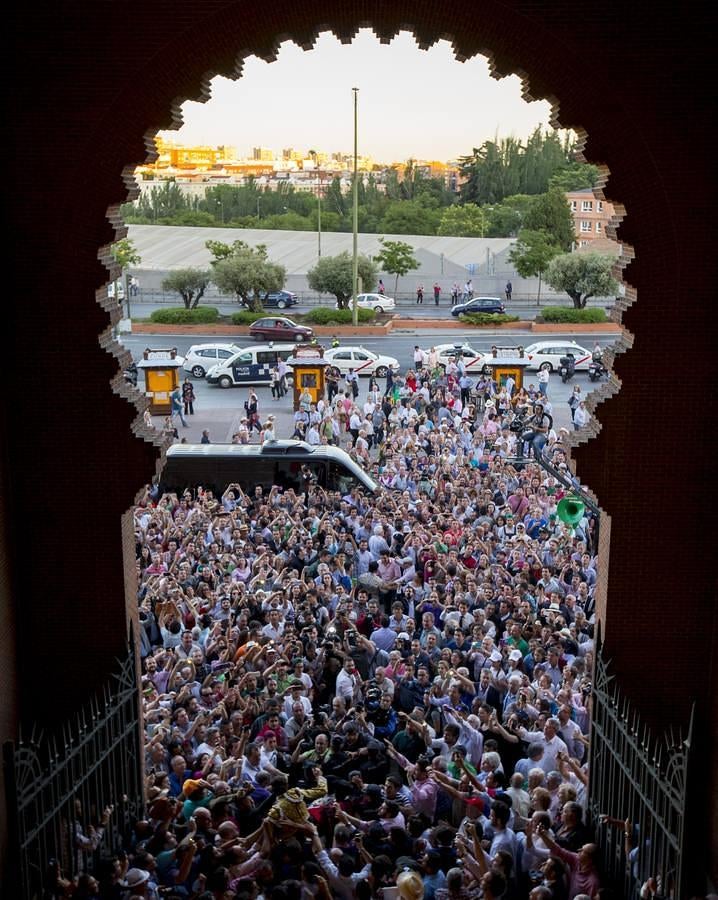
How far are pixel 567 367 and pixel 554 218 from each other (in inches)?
1057

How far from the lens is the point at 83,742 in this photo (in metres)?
8.25

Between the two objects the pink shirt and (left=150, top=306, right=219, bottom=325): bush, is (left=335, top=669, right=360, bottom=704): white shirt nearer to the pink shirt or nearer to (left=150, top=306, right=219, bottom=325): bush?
the pink shirt

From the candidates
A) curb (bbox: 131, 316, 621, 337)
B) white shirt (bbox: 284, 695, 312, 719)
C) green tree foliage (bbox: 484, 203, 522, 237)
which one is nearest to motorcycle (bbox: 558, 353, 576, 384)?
curb (bbox: 131, 316, 621, 337)

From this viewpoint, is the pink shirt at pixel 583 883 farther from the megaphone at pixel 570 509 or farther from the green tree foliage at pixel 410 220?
the green tree foliage at pixel 410 220

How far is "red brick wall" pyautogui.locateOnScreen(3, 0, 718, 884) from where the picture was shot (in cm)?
842

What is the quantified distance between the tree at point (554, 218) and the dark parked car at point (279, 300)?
49.3 feet

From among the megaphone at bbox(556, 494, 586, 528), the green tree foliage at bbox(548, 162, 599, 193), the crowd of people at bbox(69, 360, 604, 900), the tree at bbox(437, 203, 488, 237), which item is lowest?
the crowd of people at bbox(69, 360, 604, 900)

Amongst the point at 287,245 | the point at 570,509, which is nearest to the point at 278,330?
the point at 287,245

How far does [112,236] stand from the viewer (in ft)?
28.9

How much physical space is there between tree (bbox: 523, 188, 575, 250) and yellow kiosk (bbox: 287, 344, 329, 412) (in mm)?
34270

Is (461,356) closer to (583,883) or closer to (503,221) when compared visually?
(583,883)

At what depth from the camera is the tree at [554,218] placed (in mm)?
60188

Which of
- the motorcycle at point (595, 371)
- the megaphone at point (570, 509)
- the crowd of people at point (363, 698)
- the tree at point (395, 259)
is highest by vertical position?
the tree at point (395, 259)

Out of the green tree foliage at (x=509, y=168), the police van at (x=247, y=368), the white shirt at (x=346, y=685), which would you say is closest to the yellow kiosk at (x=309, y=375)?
the police van at (x=247, y=368)
